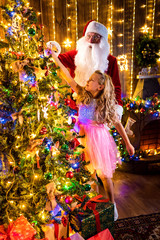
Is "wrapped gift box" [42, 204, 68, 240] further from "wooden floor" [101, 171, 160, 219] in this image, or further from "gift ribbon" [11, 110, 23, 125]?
"wooden floor" [101, 171, 160, 219]

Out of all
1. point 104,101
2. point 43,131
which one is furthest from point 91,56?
point 43,131

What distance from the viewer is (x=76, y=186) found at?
1637mm

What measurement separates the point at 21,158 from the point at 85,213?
0.73m

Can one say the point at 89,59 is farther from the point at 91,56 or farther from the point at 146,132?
the point at 146,132

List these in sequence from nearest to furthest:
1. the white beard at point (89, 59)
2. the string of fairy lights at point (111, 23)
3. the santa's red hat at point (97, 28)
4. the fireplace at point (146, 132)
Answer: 1. the santa's red hat at point (97, 28)
2. the white beard at point (89, 59)
3. the string of fairy lights at point (111, 23)
4. the fireplace at point (146, 132)

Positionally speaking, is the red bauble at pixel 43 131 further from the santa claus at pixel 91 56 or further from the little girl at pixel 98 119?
the santa claus at pixel 91 56

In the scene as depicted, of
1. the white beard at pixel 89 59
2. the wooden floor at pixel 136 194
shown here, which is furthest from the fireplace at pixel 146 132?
the white beard at pixel 89 59

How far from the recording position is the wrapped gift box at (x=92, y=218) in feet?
5.15

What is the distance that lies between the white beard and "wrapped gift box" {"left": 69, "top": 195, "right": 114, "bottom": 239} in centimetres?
136

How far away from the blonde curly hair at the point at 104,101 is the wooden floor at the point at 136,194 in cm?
111

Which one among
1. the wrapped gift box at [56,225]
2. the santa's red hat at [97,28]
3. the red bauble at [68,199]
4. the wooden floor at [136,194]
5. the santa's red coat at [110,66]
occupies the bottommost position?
the wooden floor at [136,194]

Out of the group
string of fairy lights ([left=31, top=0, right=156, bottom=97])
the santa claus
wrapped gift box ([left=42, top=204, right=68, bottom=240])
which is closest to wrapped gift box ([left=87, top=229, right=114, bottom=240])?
wrapped gift box ([left=42, top=204, right=68, bottom=240])

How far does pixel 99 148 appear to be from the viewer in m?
2.04

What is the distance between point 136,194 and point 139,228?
24.5 inches
